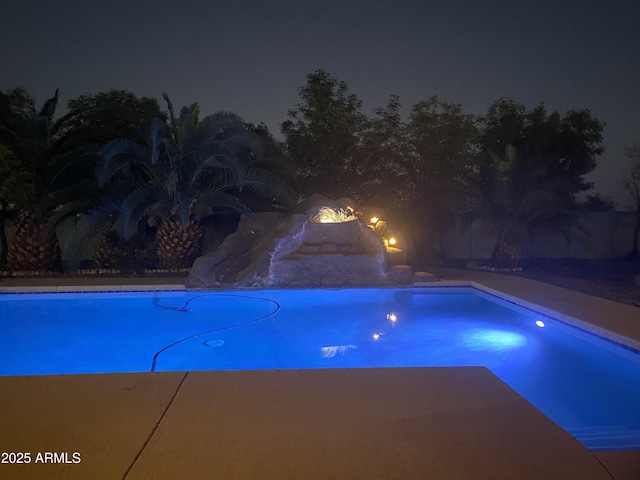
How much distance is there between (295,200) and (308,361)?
609 centimetres

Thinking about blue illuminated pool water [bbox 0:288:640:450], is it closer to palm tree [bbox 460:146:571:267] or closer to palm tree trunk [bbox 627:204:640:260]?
palm tree [bbox 460:146:571:267]

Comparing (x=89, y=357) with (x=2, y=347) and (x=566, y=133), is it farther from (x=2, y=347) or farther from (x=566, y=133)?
(x=566, y=133)

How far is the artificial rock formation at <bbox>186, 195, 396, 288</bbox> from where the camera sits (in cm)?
910

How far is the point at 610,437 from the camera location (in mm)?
3309

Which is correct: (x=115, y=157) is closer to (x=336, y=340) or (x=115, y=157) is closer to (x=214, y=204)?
(x=214, y=204)

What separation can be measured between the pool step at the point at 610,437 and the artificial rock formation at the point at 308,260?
5.92 meters

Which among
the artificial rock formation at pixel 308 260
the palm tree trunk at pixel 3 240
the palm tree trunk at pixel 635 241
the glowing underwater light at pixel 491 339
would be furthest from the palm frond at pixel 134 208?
the palm tree trunk at pixel 635 241

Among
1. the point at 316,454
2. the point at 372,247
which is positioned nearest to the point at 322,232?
the point at 372,247

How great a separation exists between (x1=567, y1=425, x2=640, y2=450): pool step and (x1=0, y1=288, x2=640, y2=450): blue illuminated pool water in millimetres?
13

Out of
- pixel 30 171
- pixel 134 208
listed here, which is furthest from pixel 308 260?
pixel 30 171

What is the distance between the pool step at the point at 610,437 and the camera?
3.12 meters

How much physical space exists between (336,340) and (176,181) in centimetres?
569

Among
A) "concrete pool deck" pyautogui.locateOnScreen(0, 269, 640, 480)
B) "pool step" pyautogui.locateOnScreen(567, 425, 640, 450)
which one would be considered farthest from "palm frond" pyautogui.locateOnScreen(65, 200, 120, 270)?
"pool step" pyautogui.locateOnScreen(567, 425, 640, 450)

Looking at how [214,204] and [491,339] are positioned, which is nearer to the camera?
[491,339]
